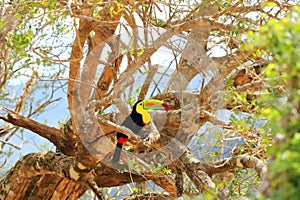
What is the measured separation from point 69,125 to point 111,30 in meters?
0.66

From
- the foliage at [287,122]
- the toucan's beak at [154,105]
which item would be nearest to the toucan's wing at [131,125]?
the toucan's beak at [154,105]

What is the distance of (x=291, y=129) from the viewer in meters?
0.62

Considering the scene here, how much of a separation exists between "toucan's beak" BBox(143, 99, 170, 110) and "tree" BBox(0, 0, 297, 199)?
0.06 m

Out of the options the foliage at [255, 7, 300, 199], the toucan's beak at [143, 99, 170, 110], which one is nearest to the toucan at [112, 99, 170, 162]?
the toucan's beak at [143, 99, 170, 110]

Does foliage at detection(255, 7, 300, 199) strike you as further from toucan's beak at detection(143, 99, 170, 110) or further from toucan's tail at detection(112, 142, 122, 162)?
toucan's tail at detection(112, 142, 122, 162)

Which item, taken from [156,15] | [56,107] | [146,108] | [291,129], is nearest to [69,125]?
[146,108]

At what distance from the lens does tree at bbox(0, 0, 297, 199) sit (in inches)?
105

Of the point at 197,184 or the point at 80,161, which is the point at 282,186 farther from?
the point at 80,161

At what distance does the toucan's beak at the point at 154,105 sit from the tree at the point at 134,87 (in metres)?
0.06

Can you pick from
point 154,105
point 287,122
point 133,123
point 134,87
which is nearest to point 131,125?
point 133,123

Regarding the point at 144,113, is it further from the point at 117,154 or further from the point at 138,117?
the point at 117,154

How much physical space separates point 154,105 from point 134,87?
11.7 inches

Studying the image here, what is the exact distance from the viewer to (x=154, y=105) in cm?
313

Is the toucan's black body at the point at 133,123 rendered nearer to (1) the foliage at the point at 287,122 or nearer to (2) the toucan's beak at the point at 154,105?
(2) the toucan's beak at the point at 154,105
